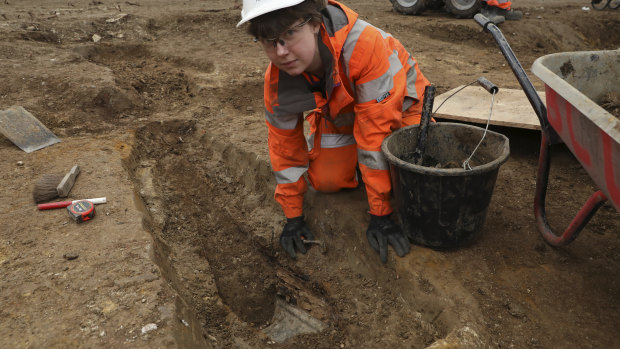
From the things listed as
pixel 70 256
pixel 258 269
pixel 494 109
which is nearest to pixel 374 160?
pixel 258 269

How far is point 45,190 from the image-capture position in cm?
313

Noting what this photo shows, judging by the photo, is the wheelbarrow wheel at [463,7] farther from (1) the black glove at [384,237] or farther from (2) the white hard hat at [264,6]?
(2) the white hard hat at [264,6]

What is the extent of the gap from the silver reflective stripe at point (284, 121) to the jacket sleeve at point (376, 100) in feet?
1.32

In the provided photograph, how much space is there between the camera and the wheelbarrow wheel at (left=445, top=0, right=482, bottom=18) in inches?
318

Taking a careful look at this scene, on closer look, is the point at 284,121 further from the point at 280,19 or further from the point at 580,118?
the point at 580,118

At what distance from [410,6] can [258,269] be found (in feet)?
23.8

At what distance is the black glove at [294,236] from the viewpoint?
327 centimetres

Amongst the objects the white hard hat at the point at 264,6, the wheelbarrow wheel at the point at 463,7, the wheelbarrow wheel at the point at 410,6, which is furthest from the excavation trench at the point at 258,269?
the wheelbarrow wheel at the point at 410,6

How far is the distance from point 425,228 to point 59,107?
4212 millimetres

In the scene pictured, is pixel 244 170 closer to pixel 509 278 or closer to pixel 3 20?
pixel 509 278

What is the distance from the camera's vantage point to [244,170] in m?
4.15

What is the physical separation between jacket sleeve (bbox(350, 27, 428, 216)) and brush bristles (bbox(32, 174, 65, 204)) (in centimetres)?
219

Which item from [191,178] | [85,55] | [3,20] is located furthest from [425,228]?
[3,20]

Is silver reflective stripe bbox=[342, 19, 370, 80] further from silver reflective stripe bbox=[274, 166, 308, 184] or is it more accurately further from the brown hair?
silver reflective stripe bbox=[274, 166, 308, 184]
